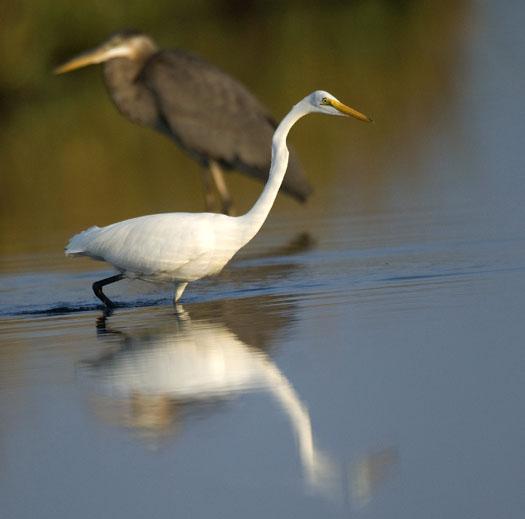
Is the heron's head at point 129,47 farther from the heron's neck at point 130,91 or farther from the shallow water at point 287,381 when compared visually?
the shallow water at point 287,381

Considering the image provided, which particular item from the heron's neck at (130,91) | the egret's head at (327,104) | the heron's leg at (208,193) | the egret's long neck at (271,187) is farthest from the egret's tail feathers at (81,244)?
the heron's neck at (130,91)

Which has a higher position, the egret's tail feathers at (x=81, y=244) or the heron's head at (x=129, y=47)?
the heron's head at (x=129, y=47)

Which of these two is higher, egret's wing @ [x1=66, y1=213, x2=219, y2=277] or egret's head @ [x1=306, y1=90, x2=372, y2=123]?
egret's head @ [x1=306, y1=90, x2=372, y2=123]

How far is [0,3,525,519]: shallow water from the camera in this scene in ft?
17.2

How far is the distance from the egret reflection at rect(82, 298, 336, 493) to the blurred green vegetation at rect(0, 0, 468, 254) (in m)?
4.18

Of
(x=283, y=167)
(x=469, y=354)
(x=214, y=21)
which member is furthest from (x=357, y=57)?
(x=469, y=354)

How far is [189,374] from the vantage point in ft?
22.7

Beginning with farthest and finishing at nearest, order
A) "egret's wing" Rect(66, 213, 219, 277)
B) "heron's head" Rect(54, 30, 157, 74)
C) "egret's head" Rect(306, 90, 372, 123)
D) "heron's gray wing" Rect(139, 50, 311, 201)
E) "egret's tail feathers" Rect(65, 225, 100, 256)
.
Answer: "heron's head" Rect(54, 30, 157, 74) → "heron's gray wing" Rect(139, 50, 311, 201) → "egret's tail feathers" Rect(65, 225, 100, 256) → "egret's head" Rect(306, 90, 372, 123) → "egret's wing" Rect(66, 213, 219, 277)

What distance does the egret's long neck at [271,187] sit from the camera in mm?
8695

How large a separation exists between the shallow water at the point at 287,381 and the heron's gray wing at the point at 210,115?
234 centimetres

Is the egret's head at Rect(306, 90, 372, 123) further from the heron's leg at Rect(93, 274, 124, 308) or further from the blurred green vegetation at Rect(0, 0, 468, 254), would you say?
the blurred green vegetation at Rect(0, 0, 468, 254)

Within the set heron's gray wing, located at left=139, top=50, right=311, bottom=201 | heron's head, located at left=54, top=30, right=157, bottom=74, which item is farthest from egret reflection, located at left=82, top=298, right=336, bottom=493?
heron's head, located at left=54, top=30, right=157, bottom=74

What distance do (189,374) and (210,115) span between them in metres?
7.49

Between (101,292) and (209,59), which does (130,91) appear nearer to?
(101,292)
